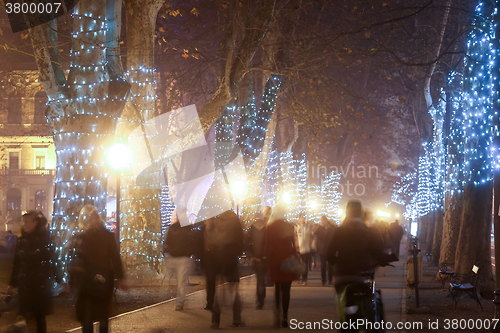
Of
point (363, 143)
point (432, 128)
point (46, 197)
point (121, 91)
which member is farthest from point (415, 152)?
point (121, 91)

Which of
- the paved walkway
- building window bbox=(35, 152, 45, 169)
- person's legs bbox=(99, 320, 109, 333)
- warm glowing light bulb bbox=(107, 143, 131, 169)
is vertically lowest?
the paved walkway

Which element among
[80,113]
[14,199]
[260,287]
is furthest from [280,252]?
[14,199]

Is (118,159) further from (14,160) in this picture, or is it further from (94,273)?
(14,160)

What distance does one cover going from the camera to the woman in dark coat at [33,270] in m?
7.01

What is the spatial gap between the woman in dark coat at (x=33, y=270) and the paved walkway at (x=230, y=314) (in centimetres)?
199

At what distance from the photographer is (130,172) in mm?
16469

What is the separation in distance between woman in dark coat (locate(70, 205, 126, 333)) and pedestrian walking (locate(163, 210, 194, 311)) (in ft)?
12.3

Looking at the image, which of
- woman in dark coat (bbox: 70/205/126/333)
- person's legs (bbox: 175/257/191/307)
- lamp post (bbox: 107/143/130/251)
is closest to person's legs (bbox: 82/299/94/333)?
woman in dark coat (bbox: 70/205/126/333)

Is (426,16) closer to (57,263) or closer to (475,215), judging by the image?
(475,215)

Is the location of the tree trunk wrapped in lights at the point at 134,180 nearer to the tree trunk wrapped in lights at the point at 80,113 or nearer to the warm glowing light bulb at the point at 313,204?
the tree trunk wrapped in lights at the point at 80,113

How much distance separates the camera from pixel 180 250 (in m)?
11.1

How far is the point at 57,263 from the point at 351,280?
343 inches

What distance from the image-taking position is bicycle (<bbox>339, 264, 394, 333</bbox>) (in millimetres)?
6207

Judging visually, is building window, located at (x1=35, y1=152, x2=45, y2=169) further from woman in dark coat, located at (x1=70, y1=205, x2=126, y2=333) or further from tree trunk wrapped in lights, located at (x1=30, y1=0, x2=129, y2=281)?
woman in dark coat, located at (x1=70, y1=205, x2=126, y2=333)
